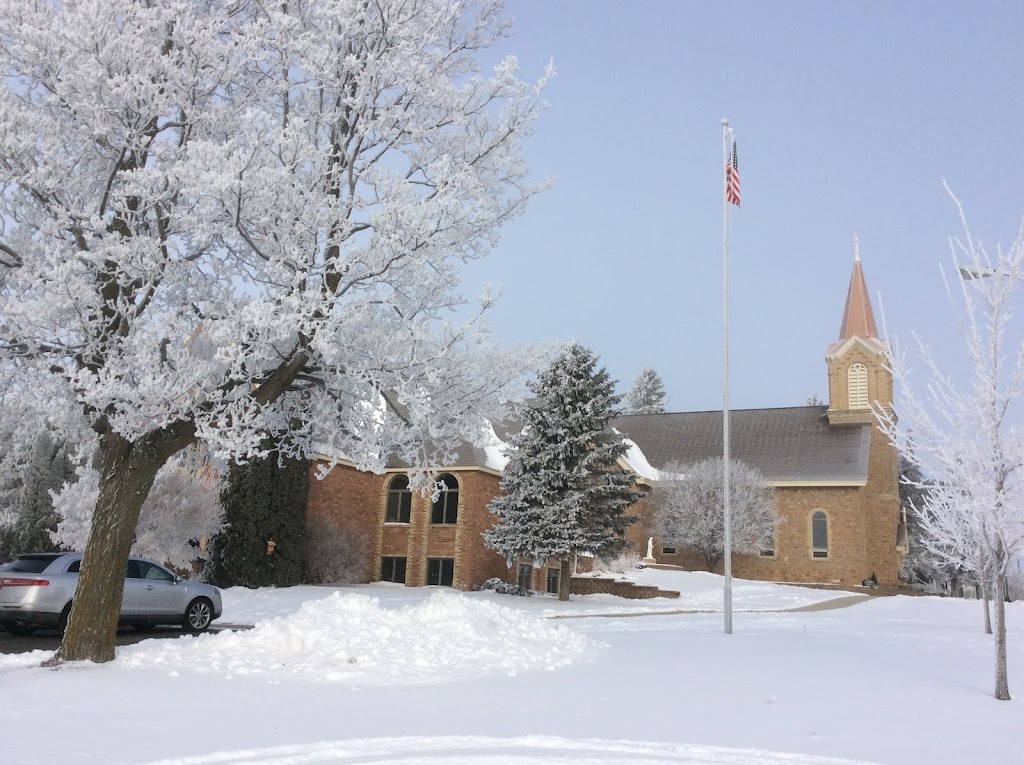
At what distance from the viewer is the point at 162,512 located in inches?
831

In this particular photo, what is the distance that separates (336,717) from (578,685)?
3.22 m

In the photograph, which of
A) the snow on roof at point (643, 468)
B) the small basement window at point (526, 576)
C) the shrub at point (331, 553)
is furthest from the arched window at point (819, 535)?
the shrub at point (331, 553)

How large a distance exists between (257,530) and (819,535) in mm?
26057

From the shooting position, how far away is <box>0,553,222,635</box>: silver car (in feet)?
44.2

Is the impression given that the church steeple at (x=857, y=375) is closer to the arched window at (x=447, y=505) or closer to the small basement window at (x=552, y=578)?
the small basement window at (x=552, y=578)

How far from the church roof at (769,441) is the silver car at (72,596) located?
2926cm

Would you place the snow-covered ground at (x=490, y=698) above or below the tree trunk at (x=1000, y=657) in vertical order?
below

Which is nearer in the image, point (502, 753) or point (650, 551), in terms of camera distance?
point (502, 753)

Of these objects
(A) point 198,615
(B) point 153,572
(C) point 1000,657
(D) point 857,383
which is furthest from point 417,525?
(D) point 857,383

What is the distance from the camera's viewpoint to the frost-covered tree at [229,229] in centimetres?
959

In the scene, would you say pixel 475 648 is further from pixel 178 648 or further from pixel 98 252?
pixel 98 252

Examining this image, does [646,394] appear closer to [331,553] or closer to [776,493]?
[776,493]

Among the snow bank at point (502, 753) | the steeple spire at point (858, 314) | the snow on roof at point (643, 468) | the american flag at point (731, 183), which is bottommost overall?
the snow bank at point (502, 753)

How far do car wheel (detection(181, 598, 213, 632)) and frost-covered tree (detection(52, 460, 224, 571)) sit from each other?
532 centimetres
